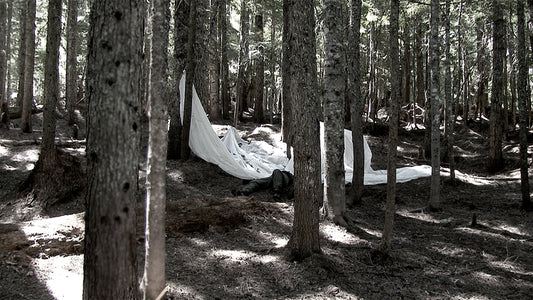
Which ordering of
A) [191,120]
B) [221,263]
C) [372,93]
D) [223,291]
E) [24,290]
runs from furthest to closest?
[372,93] < [191,120] < [221,263] < [223,291] < [24,290]

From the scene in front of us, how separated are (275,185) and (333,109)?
3.11m

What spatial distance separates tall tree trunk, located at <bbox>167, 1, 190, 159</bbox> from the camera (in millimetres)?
10898

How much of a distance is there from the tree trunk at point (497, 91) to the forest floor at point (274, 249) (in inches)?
148

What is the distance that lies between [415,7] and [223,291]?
12801 millimetres

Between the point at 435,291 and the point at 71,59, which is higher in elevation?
the point at 71,59

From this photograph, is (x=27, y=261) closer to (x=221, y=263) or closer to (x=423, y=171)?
(x=221, y=263)

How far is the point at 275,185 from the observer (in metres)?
9.70

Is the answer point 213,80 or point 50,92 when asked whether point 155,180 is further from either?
point 213,80

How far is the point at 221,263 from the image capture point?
559cm

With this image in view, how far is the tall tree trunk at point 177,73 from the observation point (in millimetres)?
10898

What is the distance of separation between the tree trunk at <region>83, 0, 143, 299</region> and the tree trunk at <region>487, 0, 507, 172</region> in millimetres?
11242

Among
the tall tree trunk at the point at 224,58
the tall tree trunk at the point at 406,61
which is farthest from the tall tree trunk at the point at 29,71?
the tall tree trunk at the point at 406,61

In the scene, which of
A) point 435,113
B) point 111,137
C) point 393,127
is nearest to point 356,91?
point 435,113

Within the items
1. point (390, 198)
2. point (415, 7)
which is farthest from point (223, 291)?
point (415, 7)
